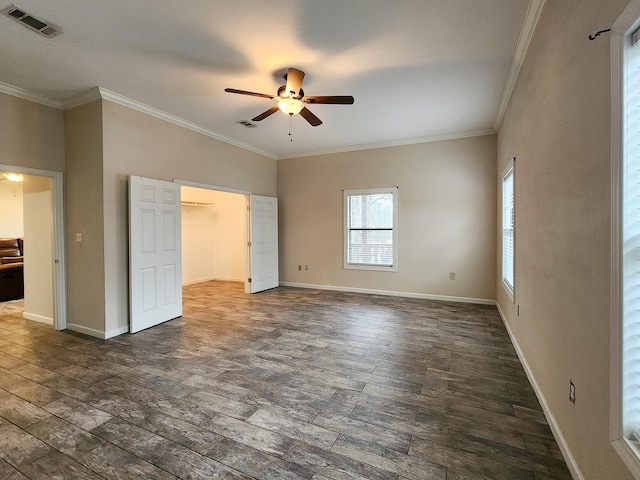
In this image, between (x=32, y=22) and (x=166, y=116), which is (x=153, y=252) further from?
(x=32, y=22)

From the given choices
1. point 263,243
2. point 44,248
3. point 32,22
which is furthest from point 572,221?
point 44,248

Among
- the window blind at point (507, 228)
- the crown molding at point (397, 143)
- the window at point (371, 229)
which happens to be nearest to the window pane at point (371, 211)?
the window at point (371, 229)

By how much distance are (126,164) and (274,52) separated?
245 centimetres

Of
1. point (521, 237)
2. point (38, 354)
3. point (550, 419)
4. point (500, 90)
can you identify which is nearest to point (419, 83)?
point (500, 90)

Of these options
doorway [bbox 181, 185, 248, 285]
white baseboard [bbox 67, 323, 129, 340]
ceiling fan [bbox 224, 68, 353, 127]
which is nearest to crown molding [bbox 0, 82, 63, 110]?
ceiling fan [bbox 224, 68, 353, 127]

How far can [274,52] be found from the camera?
281 centimetres

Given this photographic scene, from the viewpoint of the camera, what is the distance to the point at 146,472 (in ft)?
5.31

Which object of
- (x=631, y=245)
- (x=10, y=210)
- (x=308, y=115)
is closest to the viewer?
(x=631, y=245)

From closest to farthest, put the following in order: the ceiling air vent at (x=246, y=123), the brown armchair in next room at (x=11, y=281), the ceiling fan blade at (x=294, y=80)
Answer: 1. the ceiling fan blade at (x=294, y=80)
2. the ceiling air vent at (x=246, y=123)
3. the brown armchair in next room at (x=11, y=281)

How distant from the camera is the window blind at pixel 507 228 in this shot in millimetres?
3746

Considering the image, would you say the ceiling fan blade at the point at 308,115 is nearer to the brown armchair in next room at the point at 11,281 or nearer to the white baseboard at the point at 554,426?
the white baseboard at the point at 554,426

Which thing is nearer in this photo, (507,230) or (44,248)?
(507,230)

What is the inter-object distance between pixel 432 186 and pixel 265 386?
4.45 meters

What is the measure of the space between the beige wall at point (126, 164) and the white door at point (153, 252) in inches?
5.9
